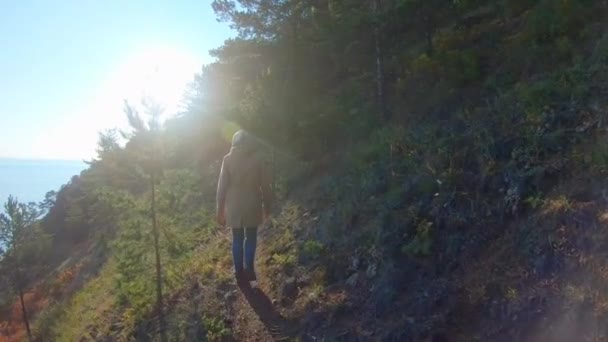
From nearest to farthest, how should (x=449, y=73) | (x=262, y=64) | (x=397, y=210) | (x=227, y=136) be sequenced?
(x=397, y=210) → (x=449, y=73) → (x=262, y=64) → (x=227, y=136)

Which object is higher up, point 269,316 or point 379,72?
point 379,72

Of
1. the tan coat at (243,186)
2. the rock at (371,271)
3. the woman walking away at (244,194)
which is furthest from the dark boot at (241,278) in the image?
the rock at (371,271)

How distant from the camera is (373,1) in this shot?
11383mm

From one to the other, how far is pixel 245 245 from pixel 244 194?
680 millimetres

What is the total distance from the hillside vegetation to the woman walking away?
2.64ft

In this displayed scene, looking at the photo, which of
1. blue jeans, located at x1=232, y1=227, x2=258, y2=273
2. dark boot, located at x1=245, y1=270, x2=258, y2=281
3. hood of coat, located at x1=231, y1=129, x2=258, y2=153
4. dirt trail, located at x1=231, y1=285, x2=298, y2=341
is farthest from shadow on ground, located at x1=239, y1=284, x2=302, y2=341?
hood of coat, located at x1=231, y1=129, x2=258, y2=153

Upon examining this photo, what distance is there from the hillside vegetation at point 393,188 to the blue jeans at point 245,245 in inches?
16.1

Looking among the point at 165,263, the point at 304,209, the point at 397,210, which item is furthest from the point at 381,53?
the point at 165,263

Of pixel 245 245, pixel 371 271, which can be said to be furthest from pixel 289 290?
pixel 371 271

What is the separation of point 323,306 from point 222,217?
185cm

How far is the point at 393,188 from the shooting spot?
6.87 m

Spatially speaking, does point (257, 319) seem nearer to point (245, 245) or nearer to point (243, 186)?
point (245, 245)

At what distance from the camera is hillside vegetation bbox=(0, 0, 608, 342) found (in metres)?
4.39

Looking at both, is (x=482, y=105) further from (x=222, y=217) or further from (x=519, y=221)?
(x=222, y=217)
